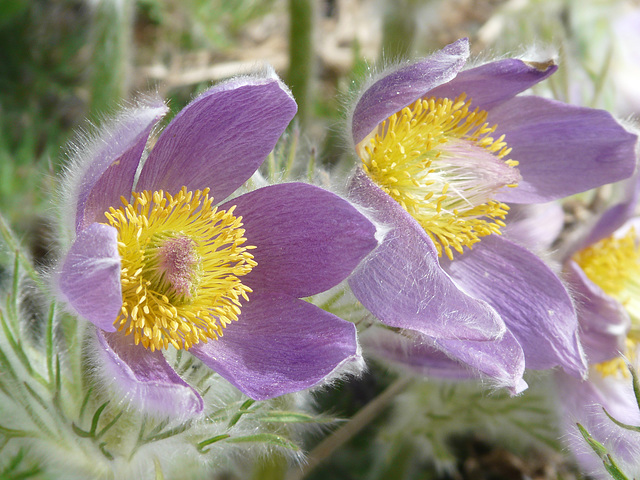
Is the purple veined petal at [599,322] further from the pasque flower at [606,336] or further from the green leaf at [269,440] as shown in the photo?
the green leaf at [269,440]

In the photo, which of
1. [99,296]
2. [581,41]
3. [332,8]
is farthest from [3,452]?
[332,8]

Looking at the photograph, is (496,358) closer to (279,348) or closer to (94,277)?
(279,348)

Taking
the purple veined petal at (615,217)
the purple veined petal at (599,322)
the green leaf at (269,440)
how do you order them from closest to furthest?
the green leaf at (269,440) < the purple veined petal at (599,322) < the purple veined petal at (615,217)

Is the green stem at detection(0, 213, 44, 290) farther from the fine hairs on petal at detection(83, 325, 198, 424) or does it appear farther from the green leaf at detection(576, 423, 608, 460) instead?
the green leaf at detection(576, 423, 608, 460)

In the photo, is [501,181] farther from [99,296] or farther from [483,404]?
[99,296]

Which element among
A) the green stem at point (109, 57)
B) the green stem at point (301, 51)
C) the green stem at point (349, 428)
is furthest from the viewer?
the green stem at point (301, 51)

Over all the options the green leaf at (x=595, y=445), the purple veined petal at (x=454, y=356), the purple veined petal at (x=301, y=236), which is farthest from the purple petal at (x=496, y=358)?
the purple veined petal at (x=301, y=236)

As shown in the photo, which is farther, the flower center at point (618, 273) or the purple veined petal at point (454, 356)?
the flower center at point (618, 273)

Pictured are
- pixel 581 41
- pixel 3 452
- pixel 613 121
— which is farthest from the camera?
pixel 581 41
